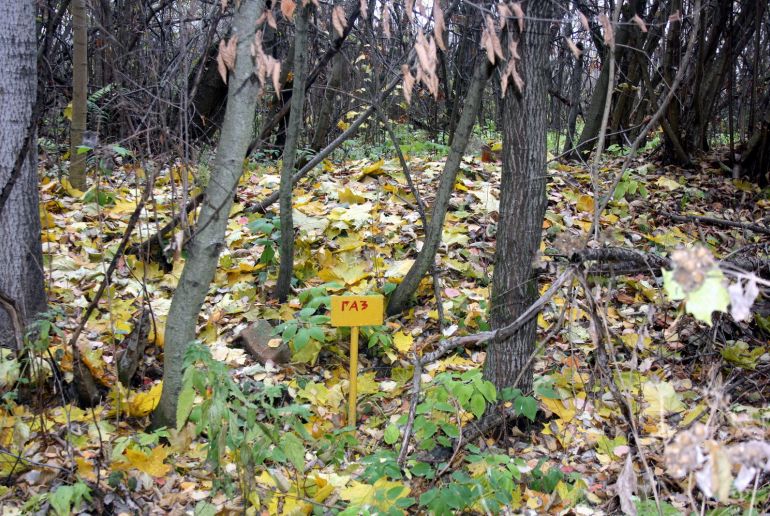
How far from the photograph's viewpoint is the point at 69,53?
9008 mm

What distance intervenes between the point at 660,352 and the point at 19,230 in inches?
155

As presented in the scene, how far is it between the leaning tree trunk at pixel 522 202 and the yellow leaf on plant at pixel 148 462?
1720 mm

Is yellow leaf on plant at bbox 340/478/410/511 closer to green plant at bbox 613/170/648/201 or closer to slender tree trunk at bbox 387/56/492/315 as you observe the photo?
slender tree trunk at bbox 387/56/492/315

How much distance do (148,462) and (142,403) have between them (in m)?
0.57

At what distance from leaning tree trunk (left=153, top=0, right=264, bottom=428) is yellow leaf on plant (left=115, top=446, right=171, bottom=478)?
0.90 ft

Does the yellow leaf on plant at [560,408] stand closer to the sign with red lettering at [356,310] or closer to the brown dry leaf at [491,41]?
the sign with red lettering at [356,310]

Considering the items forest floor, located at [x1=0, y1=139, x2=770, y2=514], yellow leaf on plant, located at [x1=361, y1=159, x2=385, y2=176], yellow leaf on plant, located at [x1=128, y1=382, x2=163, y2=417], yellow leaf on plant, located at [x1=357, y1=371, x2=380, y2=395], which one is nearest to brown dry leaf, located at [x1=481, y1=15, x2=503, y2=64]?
forest floor, located at [x1=0, y1=139, x2=770, y2=514]

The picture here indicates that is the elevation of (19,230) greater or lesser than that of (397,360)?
greater

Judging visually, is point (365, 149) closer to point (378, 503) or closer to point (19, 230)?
point (19, 230)

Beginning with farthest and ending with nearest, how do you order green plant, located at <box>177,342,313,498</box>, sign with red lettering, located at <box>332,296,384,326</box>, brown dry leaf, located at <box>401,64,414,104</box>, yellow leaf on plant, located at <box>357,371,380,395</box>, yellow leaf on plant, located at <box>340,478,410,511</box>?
yellow leaf on plant, located at <box>357,371,380,395</box>
sign with red lettering, located at <box>332,296,384,326</box>
green plant, located at <box>177,342,313,498</box>
yellow leaf on plant, located at <box>340,478,410,511</box>
brown dry leaf, located at <box>401,64,414,104</box>

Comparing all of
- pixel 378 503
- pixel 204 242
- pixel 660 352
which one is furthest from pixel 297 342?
pixel 660 352

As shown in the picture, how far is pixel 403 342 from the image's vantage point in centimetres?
452

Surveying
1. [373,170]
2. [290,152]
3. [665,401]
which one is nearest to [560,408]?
[665,401]

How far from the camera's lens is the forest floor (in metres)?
2.79
